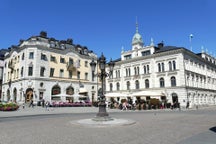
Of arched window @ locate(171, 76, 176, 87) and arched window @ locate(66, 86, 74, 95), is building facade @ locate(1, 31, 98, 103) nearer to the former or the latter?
arched window @ locate(66, 86, 74, 95)

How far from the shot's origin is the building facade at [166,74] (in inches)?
1706

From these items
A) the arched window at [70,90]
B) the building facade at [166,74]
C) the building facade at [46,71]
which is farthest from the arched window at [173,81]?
the arched window at [70,90]

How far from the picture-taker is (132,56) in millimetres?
53000

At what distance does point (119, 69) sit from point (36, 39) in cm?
2372

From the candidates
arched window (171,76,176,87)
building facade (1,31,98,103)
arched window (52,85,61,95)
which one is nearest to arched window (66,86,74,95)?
building facade (1,31,98,103)

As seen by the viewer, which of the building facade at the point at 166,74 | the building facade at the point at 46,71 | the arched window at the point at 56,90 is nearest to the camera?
the building facade at the point at 166,74

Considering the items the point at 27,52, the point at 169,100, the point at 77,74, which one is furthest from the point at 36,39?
the point at 169,100

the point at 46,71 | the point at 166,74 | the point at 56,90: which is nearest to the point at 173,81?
the point at 166,74

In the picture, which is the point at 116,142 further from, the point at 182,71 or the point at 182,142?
the point at 182,71

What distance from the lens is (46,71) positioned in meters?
46.3

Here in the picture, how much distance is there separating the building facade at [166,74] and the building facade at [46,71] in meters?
9.93

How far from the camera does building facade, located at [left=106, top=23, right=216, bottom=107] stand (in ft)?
142

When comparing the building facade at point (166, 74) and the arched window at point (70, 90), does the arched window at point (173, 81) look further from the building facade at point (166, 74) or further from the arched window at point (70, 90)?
the arched window at point (70, 90)

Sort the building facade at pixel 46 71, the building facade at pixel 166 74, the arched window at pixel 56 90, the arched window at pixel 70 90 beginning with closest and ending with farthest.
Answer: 1. the building facade at pixel 166 74
2. the building facade at pixel 46 71
3. the arched window at pixel 56 90
4. the arched window at pixel 70 90
